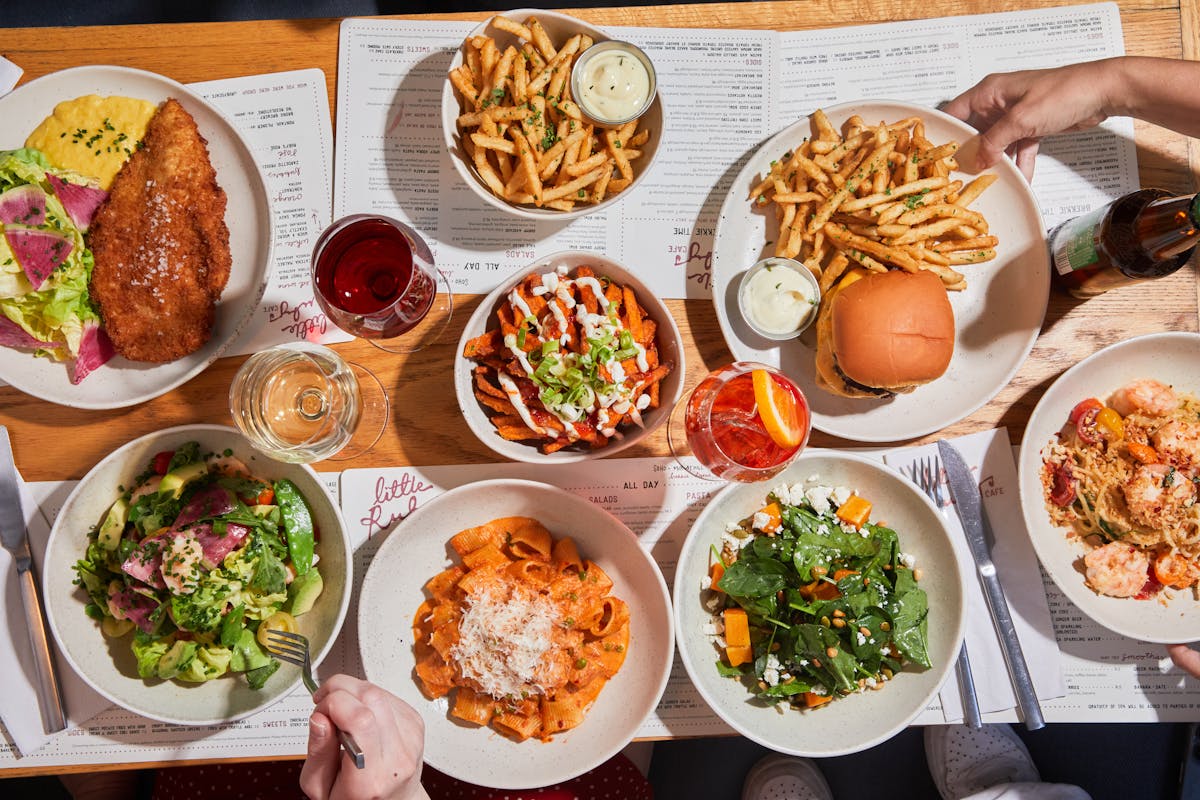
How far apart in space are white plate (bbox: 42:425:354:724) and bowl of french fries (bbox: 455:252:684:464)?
441mm

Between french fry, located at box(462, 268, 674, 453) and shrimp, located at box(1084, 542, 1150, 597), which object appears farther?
shrimp, located at box(1084, 542, 1150, 597)

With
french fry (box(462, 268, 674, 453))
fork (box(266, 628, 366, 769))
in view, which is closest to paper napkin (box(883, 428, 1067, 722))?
french fry (box(462, 268, 674, 453))

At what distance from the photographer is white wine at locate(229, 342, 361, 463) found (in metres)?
1.65

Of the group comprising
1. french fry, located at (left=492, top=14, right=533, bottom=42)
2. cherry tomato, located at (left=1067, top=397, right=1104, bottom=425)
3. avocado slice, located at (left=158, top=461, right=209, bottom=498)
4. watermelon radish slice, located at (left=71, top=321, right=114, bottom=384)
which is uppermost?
french fry, located at (left=492, top=14, right=533, bottom=42)

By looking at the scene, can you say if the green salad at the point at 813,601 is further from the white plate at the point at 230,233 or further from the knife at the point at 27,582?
the knife at the point at 27,582

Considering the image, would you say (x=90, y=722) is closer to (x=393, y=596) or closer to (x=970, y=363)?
(x=393, y=596)

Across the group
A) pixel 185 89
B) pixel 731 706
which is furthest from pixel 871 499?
pixel 185 89

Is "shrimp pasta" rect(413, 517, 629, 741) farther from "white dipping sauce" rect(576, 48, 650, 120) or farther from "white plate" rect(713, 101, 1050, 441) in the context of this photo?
"white dipping sauce" rect(576, 48, 650, 120)

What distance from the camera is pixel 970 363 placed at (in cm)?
189

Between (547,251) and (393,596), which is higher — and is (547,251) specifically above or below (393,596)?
above

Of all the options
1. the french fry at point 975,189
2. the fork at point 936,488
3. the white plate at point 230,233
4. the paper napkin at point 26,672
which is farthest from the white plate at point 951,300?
the paper napkin at point 26,672

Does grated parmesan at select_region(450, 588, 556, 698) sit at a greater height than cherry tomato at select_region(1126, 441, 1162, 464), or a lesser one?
lesser

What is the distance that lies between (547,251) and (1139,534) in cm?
162

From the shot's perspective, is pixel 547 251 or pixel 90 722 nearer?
pixel 90 722
